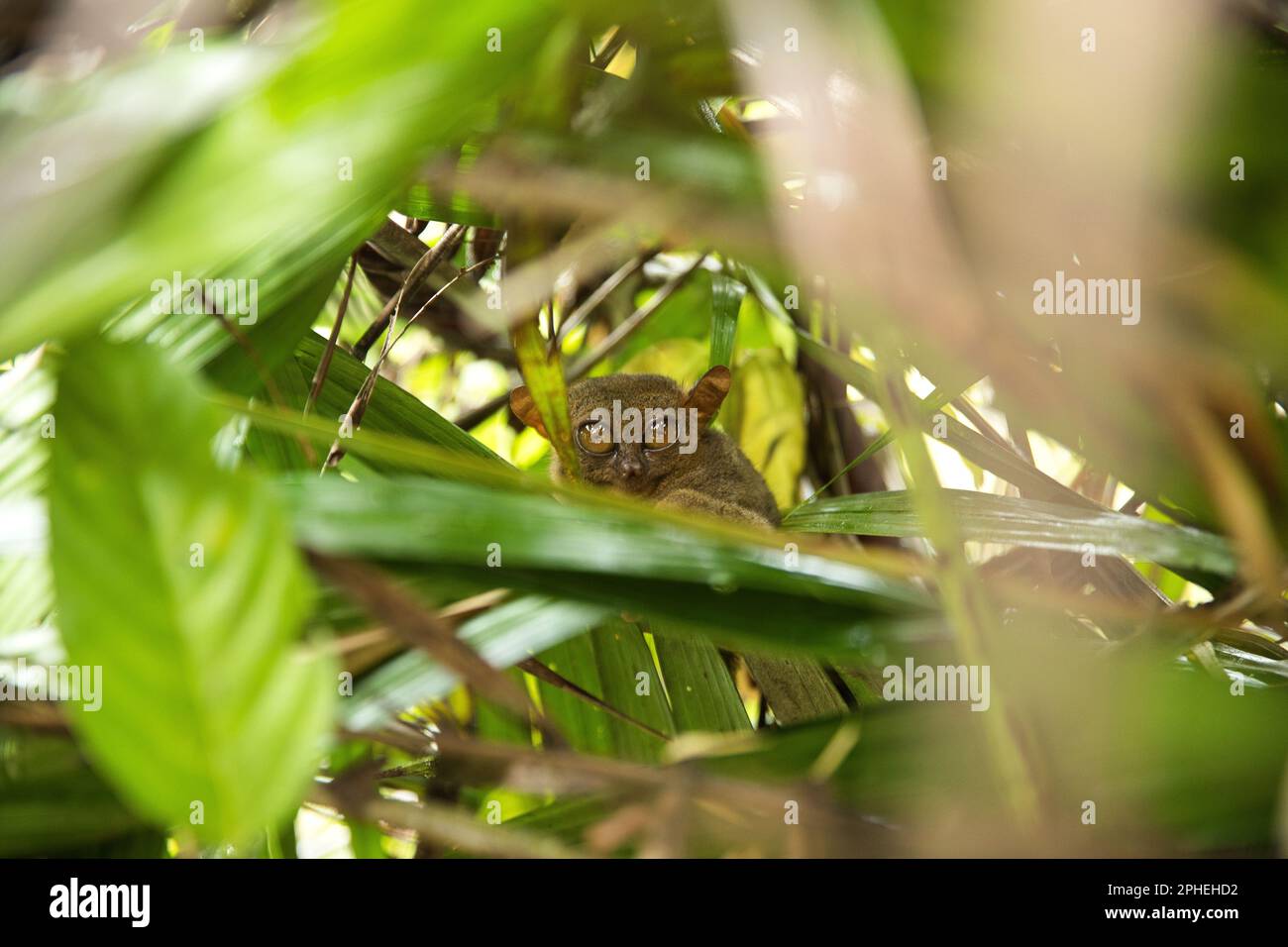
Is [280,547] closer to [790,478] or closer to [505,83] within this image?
[505,83]

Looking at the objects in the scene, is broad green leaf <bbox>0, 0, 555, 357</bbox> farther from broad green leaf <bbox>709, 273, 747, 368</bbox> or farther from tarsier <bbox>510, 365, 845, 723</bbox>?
tarsier <bbox>510, 365, 845, 723</bbox>

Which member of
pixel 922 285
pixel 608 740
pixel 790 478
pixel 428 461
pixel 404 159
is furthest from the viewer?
pixel 790 478

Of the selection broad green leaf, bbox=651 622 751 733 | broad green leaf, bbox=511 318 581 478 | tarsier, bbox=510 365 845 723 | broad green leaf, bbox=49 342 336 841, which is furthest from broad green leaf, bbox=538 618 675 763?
broad green leaf, bbox=49 342 336 841

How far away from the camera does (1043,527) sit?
4.79ft

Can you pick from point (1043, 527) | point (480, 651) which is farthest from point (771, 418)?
point (480, 651)

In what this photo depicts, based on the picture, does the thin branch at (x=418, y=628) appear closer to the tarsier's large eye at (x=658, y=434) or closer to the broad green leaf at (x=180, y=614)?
the broad green leaf at (x=180, y=614)

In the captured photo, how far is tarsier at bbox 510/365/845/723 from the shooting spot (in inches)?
120

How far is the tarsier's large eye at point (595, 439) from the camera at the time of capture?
326 cm

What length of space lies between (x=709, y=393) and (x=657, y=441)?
1.23ft

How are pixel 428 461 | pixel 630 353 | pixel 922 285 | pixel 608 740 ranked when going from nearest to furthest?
pixel 922 285
pixel 428 461
pixel 608 740
pixel 630 353

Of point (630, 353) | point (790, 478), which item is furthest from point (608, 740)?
point (630, 353)

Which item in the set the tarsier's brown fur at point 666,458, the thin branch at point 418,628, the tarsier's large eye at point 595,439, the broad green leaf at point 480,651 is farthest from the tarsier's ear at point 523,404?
the thin branch at point 418,628
